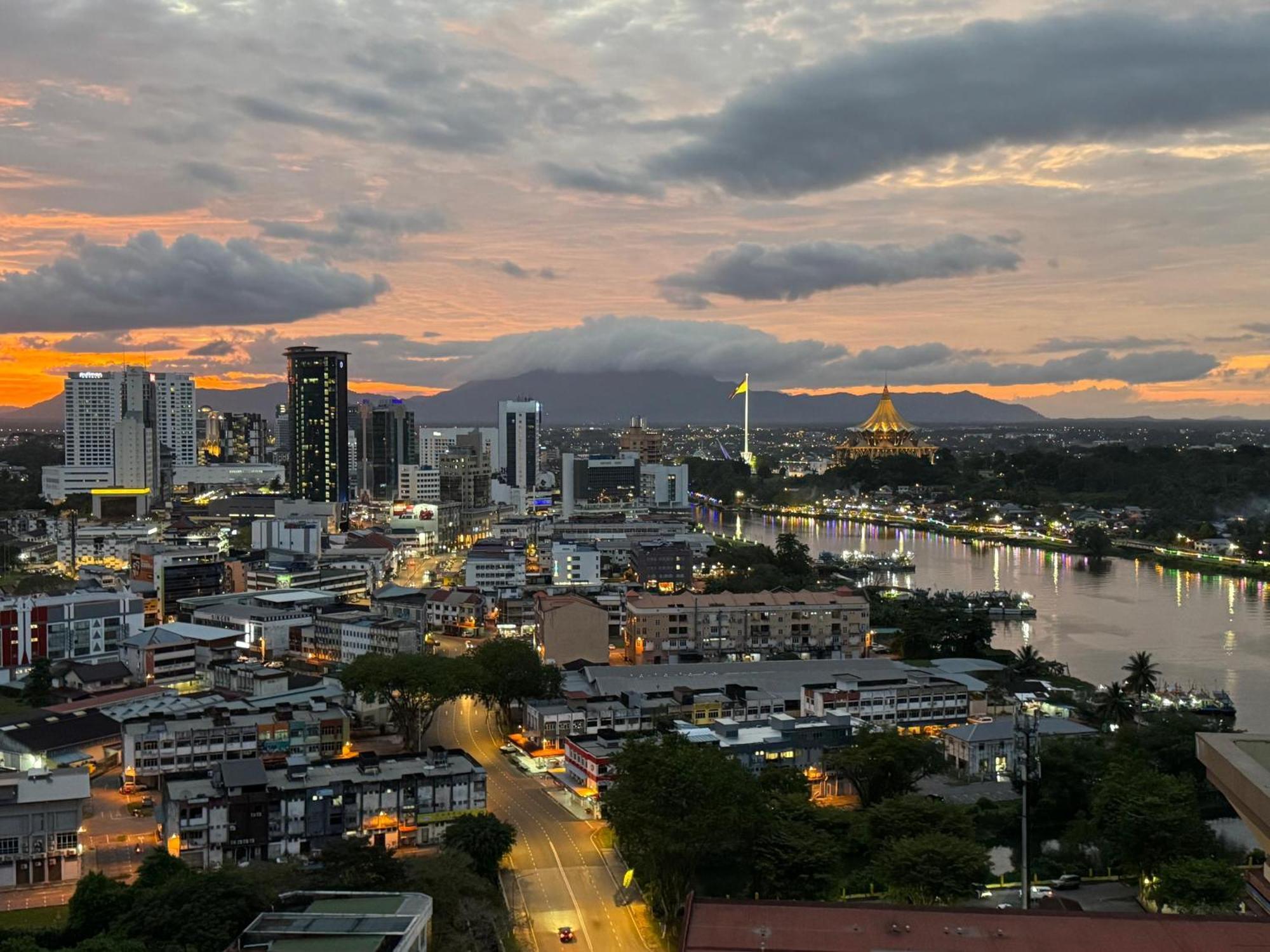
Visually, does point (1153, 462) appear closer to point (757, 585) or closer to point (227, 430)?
point (757, 585)

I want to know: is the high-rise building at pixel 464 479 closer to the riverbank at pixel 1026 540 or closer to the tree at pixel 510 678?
the riverbank at pixel 1026 540

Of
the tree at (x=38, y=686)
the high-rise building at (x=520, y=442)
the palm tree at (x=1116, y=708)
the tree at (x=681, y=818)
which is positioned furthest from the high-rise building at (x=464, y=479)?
the tree at (x=681, y=818)

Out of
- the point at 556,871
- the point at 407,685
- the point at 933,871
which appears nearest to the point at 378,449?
the point at 407,685

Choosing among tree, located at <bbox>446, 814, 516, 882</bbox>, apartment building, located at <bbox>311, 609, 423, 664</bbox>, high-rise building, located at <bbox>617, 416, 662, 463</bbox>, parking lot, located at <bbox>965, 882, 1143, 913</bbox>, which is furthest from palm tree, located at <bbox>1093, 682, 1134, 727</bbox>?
high-rise building, located at <bbox>617, 416, 662, 463</bbox>

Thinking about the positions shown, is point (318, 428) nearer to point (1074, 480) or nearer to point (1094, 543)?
point (1094, 543)

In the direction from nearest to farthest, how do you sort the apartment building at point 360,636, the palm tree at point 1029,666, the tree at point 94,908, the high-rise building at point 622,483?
the tree at point 94,908, the palm tree at point 1029,666, the apartment building at point 360,636, the high-rise building at point 622,483

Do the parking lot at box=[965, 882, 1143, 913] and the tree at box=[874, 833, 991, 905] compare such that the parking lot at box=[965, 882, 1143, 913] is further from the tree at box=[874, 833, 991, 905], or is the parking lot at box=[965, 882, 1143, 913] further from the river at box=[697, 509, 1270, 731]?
the river at box=[697, 509, 1270, 731]
